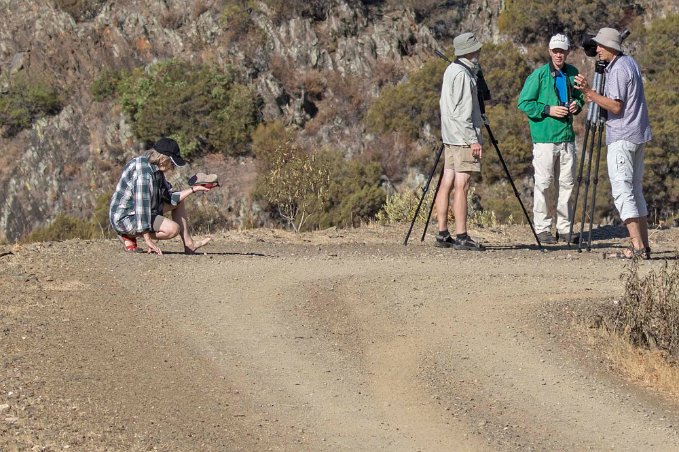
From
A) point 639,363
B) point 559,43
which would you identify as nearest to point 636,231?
point 559,43

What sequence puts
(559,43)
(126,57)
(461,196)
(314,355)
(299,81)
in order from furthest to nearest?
(126,57), (299,81), (559,43), (461,196), (314,355)

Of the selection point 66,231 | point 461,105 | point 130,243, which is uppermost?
point 461,105

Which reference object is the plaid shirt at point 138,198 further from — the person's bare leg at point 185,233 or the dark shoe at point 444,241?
the dark shoe at point 444,241

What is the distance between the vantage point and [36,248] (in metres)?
12.2

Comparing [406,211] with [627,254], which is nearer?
[627,254]

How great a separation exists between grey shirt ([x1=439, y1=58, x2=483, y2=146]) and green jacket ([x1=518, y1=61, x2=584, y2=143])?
789 mm

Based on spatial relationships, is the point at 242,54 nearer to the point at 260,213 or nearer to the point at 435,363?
the point at 260,213

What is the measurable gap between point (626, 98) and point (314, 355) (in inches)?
167

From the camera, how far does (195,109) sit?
34.3 metres

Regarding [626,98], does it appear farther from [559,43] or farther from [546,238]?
[546,238]

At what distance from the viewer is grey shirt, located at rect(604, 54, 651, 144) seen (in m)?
10.7

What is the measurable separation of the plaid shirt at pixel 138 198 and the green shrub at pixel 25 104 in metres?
24.5

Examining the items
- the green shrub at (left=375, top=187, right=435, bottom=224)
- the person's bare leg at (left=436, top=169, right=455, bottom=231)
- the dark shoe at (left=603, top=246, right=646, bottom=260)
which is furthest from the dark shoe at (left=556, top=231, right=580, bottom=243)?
the green shrub at (left=375, top=187, right=435, bottom=224)

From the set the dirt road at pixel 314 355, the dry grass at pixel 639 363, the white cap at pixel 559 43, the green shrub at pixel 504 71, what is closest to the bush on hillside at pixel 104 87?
the green shrub at pixel 504 71
